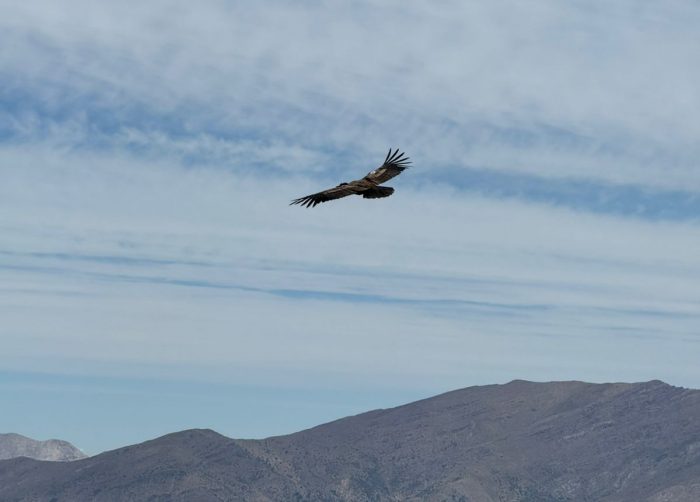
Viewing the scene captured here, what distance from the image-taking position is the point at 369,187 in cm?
5034

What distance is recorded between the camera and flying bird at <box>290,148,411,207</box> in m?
48.4

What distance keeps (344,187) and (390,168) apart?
3712 millimetres

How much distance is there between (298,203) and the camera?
1908 inches

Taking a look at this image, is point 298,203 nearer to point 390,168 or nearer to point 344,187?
point 344,187

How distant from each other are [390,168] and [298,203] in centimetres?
516

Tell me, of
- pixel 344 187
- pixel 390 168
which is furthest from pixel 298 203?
pixel 390 168

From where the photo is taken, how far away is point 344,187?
159ft

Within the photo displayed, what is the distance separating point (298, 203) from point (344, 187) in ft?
6.72

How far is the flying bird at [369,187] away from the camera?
48.4 metres
